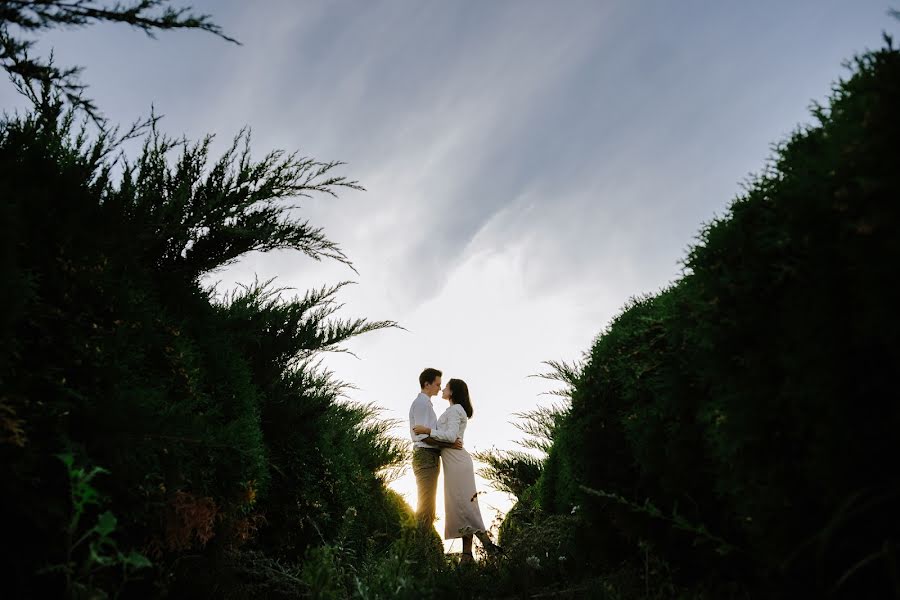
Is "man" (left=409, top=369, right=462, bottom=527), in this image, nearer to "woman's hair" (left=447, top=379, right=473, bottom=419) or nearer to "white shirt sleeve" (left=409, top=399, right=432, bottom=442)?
"white shirt sleeve" (left=409, top=399, right=432, bottom=442)

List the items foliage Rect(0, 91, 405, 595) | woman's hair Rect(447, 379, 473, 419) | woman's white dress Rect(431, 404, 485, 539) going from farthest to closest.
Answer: woman's hair Rect(447, 379, 473, 419) < woman's white dress Rect(431, 404, 485, 539) < foliage Rect(0, 91, 405, 595)

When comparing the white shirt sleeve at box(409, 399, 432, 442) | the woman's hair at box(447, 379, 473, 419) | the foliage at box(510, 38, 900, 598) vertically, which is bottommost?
the foliage at box(510, 38, 900, 598)

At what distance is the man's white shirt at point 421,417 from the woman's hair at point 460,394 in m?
0.49

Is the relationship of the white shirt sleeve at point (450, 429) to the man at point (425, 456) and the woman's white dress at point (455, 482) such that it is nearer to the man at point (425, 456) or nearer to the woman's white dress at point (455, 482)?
the woman's white dress at point (455, 482)

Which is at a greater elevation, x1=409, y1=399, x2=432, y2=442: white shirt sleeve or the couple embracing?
x1=409, y1=399, x2=432, y2=442: white shirt sleeve

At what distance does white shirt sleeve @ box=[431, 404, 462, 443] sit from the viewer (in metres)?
9.05

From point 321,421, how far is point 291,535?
3.32 ft

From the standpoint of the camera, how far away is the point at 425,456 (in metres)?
9.15

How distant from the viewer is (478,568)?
4.76 meters

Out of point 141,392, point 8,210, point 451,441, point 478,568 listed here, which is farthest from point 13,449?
point 451,441

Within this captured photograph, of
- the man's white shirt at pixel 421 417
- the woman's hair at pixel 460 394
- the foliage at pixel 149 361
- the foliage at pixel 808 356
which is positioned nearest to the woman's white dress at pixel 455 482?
the man's white shirt at pixel 421 417

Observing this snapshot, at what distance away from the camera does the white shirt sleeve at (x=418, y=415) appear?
9.23 m

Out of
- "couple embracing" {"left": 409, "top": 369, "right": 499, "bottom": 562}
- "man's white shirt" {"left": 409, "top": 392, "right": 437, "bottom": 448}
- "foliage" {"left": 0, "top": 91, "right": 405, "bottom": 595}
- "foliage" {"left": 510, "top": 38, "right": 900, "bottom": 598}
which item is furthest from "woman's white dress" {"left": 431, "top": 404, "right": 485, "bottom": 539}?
"foliage" {"left": 510, "top": 38, "right": 900, "bottom": 598}

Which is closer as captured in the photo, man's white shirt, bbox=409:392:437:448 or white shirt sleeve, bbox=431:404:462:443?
white shirt sleeve, bbox=431:404:462:443
